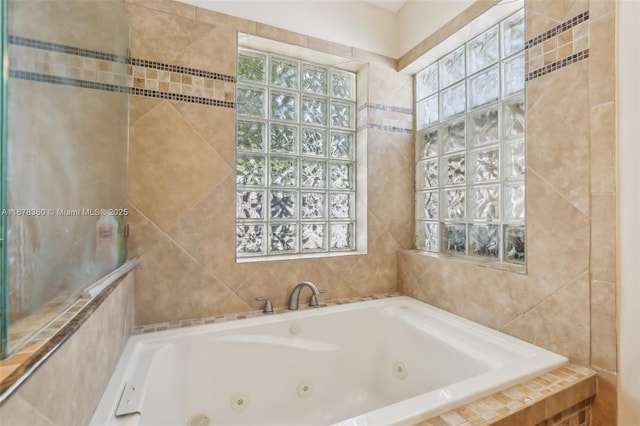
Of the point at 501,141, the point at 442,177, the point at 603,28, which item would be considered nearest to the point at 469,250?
the point at 442,177

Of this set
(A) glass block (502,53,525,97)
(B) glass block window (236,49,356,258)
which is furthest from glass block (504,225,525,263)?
(B) glass block window (236,49,356,258)

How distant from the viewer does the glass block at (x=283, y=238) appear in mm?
1951

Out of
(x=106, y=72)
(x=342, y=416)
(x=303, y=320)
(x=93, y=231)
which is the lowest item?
(x=342, y=416)

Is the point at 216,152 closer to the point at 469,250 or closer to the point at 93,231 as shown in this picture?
the point at 93,231

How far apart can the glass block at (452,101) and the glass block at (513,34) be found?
0.30m

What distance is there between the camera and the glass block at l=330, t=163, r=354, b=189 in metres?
2.13

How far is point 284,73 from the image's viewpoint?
1992 mm

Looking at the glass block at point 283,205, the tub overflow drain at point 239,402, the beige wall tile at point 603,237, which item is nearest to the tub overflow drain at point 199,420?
the tub overflow drain at point 239,402

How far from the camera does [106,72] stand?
1181mm

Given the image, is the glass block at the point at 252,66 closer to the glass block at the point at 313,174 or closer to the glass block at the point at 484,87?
the glass block at the point at 313,174

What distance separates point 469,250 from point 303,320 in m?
1.06

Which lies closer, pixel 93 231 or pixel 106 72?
pixel 93 231

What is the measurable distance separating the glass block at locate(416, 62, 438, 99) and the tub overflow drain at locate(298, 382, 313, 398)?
78.0 inches

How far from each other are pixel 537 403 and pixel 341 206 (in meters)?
1.49
